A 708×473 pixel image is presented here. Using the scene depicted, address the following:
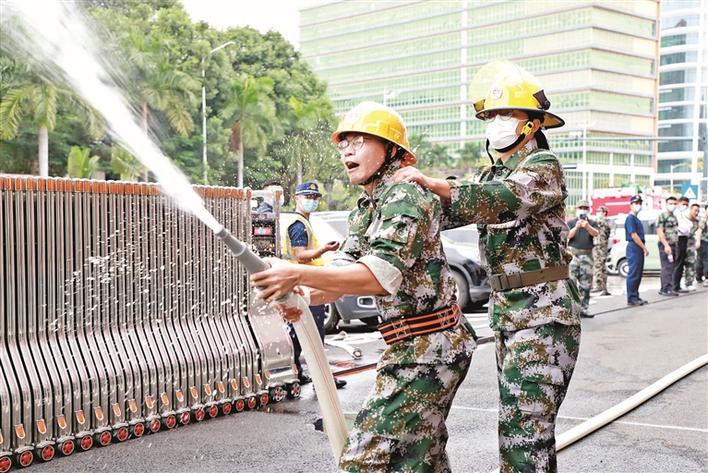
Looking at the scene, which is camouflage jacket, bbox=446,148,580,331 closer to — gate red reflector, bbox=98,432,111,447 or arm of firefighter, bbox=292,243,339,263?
arm of firefighter, bbox=292,243,339,263

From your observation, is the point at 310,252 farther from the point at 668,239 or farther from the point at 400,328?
the point at 668,239

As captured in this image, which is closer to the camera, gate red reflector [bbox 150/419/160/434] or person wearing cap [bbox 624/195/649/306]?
gate red reflector [bbox 150/419/160/434]

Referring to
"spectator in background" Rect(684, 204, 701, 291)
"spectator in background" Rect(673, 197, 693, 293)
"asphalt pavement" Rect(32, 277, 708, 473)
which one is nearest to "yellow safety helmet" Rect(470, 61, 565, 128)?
"asphalt pavement" Rect(32, 277, 708, 473)

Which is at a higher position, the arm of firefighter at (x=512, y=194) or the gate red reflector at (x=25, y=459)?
the arm of firefighter at (x=512, y=194)

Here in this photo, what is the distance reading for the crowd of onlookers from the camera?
15.0 metres

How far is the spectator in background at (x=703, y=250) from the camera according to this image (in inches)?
898

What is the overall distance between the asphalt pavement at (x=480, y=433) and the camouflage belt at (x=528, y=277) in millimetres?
1847

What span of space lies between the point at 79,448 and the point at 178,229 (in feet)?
5.80

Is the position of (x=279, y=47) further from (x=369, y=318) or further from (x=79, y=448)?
(x=79, y=448)

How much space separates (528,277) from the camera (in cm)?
407

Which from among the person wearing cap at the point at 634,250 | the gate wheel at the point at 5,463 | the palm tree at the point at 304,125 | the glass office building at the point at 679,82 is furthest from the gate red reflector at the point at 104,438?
the glass office building at the point at 679,82

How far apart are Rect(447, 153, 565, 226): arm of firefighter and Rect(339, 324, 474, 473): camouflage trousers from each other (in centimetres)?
60

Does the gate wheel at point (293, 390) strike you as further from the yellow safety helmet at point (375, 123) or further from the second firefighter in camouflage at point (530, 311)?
the yellow safety helmet at point (375, 123)

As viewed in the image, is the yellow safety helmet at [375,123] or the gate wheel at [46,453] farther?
the gate wheel at [46,453]
